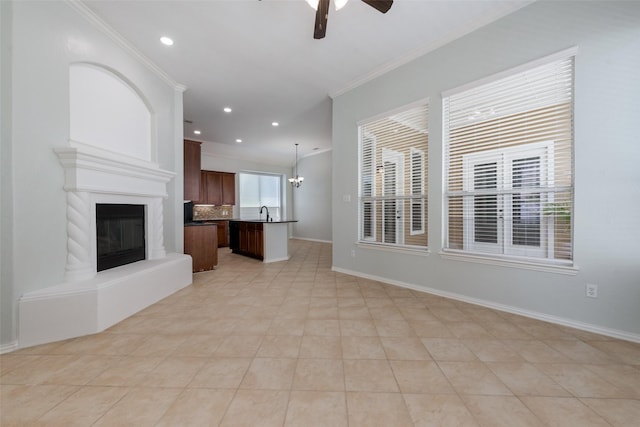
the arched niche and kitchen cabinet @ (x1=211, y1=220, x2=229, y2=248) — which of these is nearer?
the arched niche

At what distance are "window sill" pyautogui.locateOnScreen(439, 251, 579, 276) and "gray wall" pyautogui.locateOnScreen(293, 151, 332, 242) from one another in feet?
18.3

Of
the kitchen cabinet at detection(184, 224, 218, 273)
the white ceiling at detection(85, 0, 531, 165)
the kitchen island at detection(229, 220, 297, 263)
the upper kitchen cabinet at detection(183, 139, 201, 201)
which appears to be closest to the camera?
the white ceiling at detection(85, 0, 531, 165)

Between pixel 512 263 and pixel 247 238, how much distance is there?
5.18 metres

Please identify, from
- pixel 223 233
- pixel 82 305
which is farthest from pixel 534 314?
pixel 223 233

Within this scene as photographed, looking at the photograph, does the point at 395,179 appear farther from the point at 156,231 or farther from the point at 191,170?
the point at 191,170

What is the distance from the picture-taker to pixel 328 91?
14.1 ft

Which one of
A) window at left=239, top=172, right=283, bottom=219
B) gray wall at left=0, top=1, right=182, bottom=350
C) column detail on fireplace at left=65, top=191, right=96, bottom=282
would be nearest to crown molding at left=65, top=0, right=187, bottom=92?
gray wall at left=0, top=1, right=182, bottom=350

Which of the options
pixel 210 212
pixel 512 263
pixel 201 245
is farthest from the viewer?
pixel 210 212

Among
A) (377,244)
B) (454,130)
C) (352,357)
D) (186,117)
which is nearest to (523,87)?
(454,130)

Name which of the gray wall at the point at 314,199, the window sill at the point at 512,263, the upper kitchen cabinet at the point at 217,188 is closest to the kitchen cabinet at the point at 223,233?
the upper kitchen cabinet at the point at 217,188

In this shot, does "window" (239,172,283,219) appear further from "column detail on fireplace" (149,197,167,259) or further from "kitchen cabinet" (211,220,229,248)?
"column detail on fireplace" (149,197,167,259)

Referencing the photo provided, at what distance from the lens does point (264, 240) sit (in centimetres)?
537

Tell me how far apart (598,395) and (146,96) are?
5.28m

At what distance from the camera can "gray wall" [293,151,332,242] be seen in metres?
8.53
